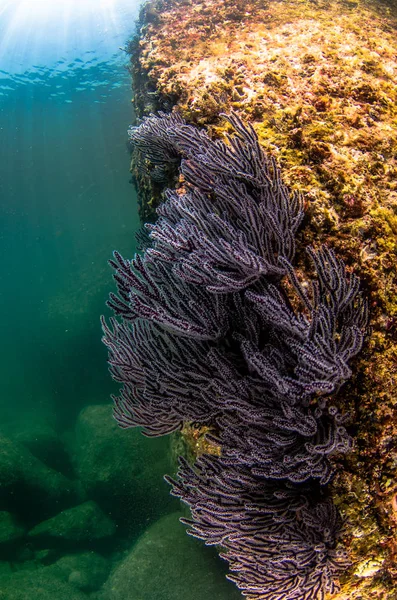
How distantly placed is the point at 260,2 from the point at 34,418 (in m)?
21.5

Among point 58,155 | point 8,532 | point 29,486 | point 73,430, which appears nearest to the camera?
point 8,532

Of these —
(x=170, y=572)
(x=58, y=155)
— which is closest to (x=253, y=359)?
(x=170, y=572)

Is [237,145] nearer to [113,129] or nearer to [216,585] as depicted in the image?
[216,585]

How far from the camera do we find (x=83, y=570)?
10.7 metres

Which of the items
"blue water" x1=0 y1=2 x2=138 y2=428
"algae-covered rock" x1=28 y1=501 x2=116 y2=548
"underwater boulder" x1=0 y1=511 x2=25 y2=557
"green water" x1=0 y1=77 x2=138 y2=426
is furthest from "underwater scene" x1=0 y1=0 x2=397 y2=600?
"green water" x1=0 y1=77 x2=138 y2=426

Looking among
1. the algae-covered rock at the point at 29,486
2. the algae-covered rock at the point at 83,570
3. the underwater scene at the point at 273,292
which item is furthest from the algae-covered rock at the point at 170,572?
the algae-covered rock at the point at 29,486

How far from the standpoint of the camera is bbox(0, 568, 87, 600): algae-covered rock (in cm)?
935

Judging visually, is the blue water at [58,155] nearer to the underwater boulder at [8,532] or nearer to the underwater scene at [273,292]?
the underwater scene at [273,292]

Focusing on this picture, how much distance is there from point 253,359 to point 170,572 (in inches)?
336

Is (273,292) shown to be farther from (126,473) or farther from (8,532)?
(8,532)

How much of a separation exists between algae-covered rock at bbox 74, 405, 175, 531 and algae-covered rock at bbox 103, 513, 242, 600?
6.52 ft

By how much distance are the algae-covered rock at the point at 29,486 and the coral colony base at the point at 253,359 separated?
12395 millimetres

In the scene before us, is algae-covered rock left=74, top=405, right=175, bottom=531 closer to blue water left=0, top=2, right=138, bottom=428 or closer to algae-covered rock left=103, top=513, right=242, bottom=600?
algae-covered rock left=103, top=513, right=242, bottom=600

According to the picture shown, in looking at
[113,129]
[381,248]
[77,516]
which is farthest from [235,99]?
[113,129]
